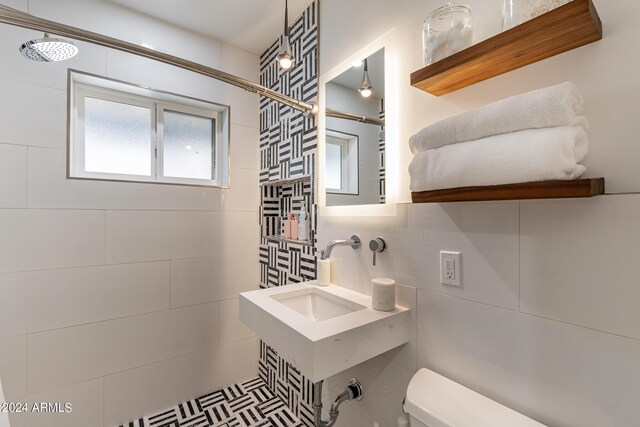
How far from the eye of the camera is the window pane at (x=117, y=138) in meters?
1.66

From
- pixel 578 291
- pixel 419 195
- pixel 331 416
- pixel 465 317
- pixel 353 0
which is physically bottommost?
pixel 331 416

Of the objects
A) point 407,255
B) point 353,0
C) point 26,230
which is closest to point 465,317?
point 407,255

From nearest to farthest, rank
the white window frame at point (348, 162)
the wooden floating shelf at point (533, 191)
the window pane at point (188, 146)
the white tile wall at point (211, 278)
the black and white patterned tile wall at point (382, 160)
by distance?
the wooden floating shelf at point (533, 191) < the black and white patterned tile wall at point (382, 160) < the white window frame at point (348, 162) < the white tile wall at point (211, 278) < the window pane at point (188, 146)

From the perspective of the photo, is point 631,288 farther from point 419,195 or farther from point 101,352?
point 101,352

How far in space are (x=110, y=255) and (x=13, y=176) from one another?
22.4 inches

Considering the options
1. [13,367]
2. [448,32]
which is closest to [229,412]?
[13,367]

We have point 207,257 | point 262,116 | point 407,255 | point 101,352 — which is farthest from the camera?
point 262,116

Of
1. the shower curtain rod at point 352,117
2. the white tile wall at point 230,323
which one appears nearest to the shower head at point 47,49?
the shower curtain rod at point 352,117

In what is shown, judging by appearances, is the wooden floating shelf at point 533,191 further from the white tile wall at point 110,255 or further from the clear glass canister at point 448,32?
the white tile wall at point 110,255

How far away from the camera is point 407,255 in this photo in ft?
3.39

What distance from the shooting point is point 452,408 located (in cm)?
73

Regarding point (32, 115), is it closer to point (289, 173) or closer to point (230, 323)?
point (289, 173)

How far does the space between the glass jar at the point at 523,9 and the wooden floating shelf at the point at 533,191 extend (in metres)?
0.41

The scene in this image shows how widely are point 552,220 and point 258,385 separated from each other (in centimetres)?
208
